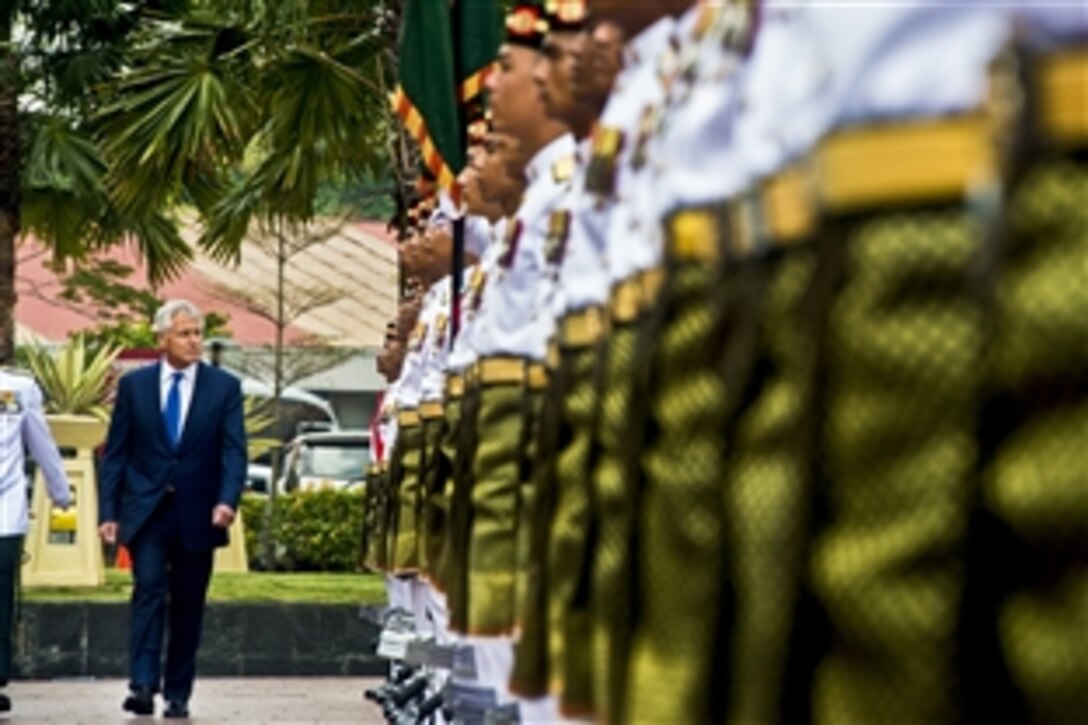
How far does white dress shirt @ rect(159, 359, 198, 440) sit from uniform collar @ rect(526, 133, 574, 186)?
6935 millimetres

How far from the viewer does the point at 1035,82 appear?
2.76 m

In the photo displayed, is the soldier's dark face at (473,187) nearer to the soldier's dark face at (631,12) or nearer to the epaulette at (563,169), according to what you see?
the epaulette at (563,169)

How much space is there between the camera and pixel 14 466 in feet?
42.6

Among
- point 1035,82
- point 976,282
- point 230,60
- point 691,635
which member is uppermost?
point 230,60

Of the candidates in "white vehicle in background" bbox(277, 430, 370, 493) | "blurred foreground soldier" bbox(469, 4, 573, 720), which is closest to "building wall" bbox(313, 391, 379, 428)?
"white vehicle in background" bbox(277, 430, 370, 493)

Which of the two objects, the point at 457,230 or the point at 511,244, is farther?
the point at 457,230

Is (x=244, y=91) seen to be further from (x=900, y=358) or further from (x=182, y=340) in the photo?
(x=900, y=358)

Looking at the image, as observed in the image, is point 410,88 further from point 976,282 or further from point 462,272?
point 976,282

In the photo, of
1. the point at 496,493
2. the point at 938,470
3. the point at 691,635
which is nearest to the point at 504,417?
the point at 496,493

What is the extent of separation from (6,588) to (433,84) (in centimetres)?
446

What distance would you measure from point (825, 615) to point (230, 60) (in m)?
16.4

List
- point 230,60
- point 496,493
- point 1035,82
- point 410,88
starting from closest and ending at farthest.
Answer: point 1035,82, point 496,493, point 410,88, point 230,60

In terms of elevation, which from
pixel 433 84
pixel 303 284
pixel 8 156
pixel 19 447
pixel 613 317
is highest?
pixel 303 284

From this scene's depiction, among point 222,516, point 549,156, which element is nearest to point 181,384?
point 222,516
